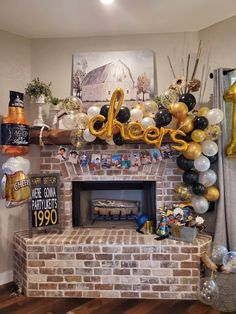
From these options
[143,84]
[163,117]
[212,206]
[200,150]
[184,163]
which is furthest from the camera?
[143,84]

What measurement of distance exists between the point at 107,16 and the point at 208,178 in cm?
184

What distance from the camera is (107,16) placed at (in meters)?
2.45

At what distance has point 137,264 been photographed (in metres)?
2.29

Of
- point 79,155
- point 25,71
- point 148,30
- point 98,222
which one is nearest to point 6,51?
point 25,71

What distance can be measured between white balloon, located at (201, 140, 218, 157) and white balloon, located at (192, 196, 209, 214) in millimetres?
439

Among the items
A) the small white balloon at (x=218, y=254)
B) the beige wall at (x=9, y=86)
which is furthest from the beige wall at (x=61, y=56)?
the small white balloon at (x=218, y=254)

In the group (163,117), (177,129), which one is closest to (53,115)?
(163,117)

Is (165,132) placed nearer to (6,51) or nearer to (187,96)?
(187,96)

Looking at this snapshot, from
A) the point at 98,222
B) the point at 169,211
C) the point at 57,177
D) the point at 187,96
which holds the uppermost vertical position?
the point at 187,96

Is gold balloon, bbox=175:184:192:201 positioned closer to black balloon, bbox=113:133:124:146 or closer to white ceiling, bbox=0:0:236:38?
black balloon, bbox=113:133:124:146

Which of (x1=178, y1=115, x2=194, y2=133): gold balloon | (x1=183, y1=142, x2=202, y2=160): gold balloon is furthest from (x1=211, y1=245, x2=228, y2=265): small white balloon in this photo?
(x1=178, y1=115, x2=194, y2=133): gold balloon

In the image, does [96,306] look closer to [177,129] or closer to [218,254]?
[218,254]

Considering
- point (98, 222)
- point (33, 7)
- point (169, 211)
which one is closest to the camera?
point (33, 7)

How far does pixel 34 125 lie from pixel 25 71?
2.14 ft
